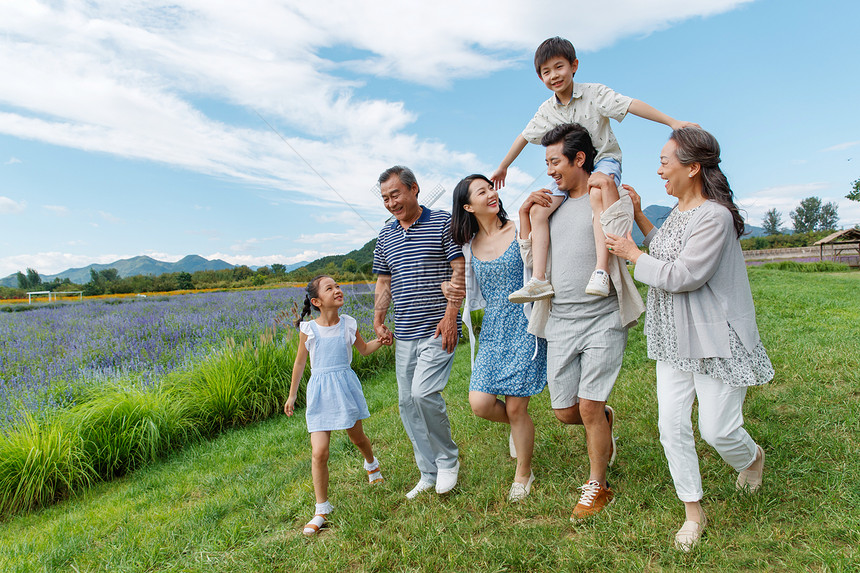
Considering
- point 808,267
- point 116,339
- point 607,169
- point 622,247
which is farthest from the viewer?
point 808,267

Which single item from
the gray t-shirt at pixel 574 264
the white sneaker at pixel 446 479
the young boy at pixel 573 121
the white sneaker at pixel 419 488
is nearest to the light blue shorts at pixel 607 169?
the young boy at pixel 573 121

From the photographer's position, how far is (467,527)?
3.10 m

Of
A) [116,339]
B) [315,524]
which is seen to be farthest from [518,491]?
[116,339]

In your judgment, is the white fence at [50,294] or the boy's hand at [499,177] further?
the white fence at [50,294]

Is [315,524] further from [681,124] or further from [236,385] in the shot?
[236,385]

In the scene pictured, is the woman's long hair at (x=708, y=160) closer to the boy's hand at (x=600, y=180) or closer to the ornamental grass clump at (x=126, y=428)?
the boy's hand at (x=600, y=180)

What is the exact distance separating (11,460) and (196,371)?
226 cm

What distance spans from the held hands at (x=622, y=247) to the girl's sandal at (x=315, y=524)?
8.11 feet

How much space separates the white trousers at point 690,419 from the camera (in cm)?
259

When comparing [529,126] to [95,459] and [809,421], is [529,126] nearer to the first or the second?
[809,421]

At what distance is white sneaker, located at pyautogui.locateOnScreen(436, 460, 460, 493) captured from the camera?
3.56 m

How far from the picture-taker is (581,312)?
302 centimetres

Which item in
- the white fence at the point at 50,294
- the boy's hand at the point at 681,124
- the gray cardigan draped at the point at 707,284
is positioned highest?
the boy's hand at the point at 681,124

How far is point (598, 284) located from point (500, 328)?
77 centimetres
